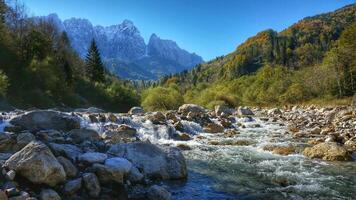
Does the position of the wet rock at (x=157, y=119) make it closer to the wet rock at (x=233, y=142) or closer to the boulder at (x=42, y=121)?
the wet rock at (x=233, y=142)

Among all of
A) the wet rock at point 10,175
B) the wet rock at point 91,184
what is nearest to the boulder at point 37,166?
the wet rock at point 10,175

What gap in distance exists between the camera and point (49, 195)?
9672 mm

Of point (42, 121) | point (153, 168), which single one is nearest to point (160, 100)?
point (42, 121)

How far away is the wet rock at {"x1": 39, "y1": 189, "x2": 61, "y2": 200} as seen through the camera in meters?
9.58

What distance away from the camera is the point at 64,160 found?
1176 cm

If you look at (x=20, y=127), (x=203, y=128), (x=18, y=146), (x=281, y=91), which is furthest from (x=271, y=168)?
(x=281, y=91)

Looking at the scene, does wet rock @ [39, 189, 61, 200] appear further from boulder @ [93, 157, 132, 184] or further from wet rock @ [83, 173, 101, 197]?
boulder @ [93, 157, 132, 184]

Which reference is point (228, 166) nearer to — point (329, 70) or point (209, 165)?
point (209, 165)

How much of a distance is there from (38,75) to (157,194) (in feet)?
124

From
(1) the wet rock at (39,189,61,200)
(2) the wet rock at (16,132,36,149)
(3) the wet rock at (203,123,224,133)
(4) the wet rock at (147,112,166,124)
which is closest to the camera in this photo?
(1) the wet rock at (39,189,61,200)

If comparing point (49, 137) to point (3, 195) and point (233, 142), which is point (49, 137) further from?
point (233, 142)

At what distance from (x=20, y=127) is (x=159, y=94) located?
1976 inches

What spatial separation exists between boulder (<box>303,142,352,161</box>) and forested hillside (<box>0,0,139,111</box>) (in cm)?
2634

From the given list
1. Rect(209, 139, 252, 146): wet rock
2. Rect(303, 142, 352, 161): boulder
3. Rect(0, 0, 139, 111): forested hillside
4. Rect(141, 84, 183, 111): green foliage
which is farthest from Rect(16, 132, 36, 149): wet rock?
Rect(141, 84, 183, 111): green foliage
